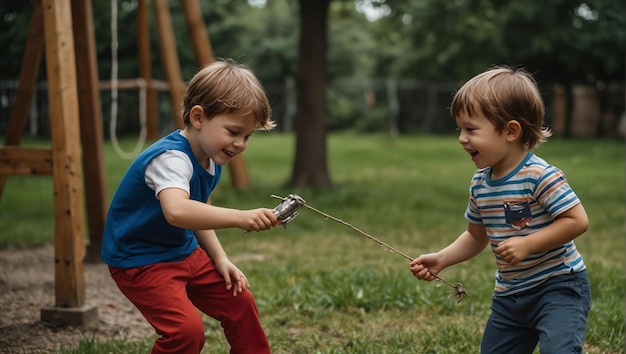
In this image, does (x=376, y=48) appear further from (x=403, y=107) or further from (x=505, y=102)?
(x=505, y=102)

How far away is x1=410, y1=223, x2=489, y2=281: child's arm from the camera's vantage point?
3158 millimetres

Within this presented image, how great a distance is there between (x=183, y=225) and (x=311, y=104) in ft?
27.1

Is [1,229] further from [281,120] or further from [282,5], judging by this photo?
[282,5]

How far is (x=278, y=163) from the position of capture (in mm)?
15531

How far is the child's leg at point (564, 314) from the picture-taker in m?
2.72

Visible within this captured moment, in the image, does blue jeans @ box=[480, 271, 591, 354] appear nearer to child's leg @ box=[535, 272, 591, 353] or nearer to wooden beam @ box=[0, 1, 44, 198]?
child's leg @ box=[535, 272, 591, 353]

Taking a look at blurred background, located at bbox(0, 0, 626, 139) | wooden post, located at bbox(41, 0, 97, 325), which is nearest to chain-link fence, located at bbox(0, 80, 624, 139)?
blurred background, located at bbox(0, 0, 626, 139)

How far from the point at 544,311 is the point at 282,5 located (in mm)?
29498

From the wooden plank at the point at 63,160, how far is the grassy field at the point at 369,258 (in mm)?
536

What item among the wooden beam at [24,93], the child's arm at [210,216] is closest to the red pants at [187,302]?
the child's arm at [210,216]

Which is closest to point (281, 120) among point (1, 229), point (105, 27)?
point (105, 27)

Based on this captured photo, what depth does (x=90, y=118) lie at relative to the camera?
604cm

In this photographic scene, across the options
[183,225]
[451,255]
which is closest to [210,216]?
[183,225]

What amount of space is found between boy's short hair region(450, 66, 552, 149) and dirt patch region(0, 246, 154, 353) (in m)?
2.28
